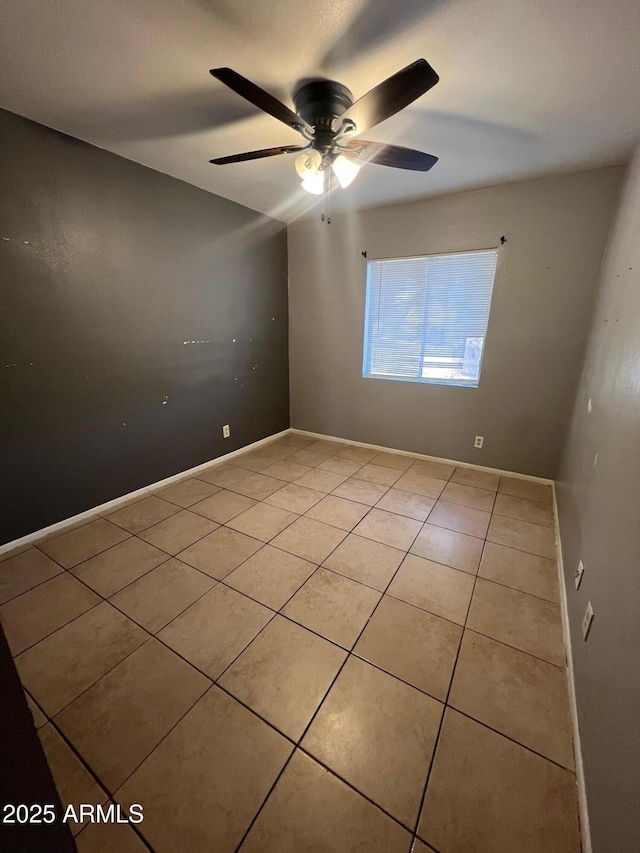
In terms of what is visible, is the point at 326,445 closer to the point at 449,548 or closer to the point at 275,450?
the point at 275,450

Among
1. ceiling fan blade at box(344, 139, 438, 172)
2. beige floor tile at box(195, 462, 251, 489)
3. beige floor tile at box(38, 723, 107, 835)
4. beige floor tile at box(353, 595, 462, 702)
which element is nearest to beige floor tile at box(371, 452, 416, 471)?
beige floor tile at box(195, 462, 251, 489)

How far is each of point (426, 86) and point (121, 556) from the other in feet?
8.74

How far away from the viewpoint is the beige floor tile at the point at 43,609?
4.84 feet

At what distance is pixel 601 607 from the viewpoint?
1.12 m

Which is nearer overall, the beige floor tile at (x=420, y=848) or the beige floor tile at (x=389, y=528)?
the beige floor tile at (x=420, y=848)

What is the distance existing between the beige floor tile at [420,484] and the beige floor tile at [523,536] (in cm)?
51

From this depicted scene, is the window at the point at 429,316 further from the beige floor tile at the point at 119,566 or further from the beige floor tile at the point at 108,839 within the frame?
the beige floor tile at the point at 108,839

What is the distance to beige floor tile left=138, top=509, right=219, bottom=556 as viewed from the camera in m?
2.11

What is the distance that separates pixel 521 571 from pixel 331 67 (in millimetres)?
2686

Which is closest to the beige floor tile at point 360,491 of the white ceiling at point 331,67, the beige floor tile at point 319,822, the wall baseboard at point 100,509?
the wall baseboard at point 100,509

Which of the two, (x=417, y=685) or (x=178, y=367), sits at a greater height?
(x=178, y=367)

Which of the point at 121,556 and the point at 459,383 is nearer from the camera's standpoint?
the point at 121,556

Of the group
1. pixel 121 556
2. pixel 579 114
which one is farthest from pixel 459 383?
pixel 121 556

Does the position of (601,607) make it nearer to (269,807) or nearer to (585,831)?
(585,831)
